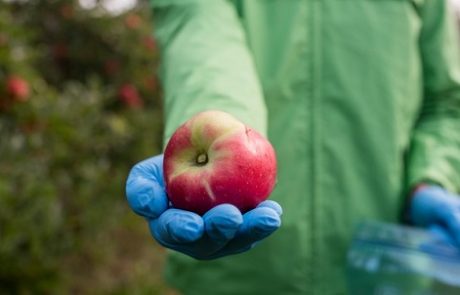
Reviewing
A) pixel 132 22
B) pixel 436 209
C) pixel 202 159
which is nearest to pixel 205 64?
pixel 202 159

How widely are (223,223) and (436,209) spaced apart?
0.74 meters

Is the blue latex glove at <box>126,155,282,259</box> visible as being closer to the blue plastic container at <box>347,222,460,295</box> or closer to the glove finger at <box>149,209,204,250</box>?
the glove finger at <box>149,209,204,250</box>

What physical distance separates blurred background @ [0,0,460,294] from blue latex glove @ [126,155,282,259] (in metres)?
1.39

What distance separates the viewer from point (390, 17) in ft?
5.03

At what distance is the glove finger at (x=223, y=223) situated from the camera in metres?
0.89

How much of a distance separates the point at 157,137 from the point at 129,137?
41 cm

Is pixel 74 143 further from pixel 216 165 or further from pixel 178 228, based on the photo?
pixel 178 228

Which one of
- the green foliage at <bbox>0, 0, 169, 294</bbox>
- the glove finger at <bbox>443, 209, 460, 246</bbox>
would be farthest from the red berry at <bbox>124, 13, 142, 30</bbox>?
the glove finger at <bbox>443, 209, 460, 246</bbox>

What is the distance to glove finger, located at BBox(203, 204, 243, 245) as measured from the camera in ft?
2.93

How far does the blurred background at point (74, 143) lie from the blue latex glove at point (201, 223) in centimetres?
139

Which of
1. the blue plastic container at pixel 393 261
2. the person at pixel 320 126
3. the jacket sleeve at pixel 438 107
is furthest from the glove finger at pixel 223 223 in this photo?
the jacket sleeve at pixel 438 107

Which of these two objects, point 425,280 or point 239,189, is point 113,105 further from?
point 239,189

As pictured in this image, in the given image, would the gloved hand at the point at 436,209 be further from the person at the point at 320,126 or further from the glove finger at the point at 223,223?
the glove finger at the point at 223,223

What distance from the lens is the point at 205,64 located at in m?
1.29
